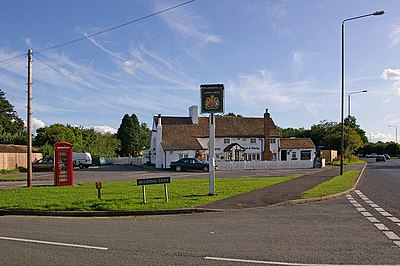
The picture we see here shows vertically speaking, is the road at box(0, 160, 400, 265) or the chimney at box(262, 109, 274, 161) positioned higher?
the chimney at box(262, 109, 274, 161)

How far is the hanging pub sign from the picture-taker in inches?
672

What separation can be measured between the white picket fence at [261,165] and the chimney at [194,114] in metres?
16.3

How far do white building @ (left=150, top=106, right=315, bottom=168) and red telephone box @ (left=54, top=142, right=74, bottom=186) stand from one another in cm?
2745

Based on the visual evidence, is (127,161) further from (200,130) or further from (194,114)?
(200,130)

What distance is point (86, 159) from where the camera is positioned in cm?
5538

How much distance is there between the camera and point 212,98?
17.2 meters

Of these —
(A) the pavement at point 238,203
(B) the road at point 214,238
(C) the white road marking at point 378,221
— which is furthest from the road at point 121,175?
(C) the white road marking at point 378,221

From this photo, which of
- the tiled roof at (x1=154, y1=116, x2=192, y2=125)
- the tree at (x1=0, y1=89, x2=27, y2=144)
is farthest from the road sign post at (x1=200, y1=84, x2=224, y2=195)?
the tree at (x1=0, y1=89, x2=27, y2=144)

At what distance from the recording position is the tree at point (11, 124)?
286 ft

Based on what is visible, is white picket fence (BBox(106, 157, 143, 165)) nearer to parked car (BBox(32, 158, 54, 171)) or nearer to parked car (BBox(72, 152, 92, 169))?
parked car (BBox(72, 152, 92, 169))

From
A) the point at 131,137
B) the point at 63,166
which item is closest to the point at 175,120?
the point at 131,137

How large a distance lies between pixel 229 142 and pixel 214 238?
49.7 m

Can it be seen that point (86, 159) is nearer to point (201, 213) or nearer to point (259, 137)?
point (259, 137)

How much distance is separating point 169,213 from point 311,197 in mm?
6035
